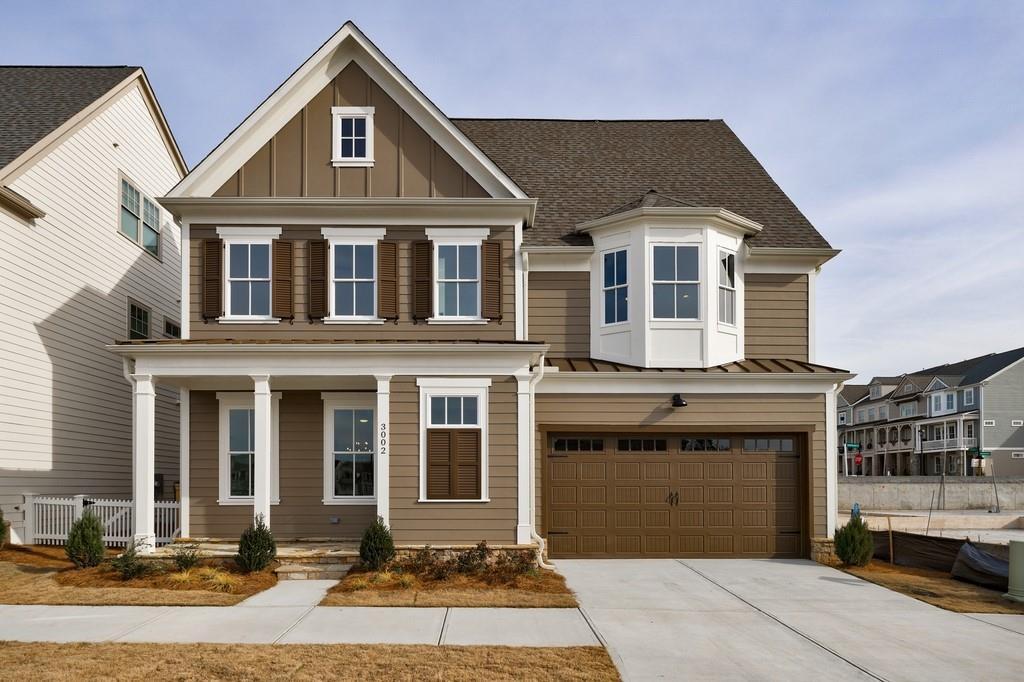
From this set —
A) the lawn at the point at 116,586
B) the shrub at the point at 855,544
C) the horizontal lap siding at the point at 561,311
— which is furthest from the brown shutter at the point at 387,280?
the shrub at the point at 855,544

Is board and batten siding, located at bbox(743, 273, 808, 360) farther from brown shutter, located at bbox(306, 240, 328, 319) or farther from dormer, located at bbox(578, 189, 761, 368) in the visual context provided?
brown shutter, located at bbox(306, 240, 328, 319)

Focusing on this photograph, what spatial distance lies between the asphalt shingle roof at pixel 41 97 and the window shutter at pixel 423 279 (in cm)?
796

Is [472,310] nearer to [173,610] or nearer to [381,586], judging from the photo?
[381,586]

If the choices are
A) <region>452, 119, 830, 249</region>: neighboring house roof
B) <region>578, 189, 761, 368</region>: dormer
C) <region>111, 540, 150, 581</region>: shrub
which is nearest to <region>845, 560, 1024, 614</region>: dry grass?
<region>578, 189, 761, 368</region>: dormer

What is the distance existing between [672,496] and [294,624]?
8314 millimetres

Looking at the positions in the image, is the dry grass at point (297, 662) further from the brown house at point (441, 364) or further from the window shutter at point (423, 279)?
the window shutter at point (423, 279)

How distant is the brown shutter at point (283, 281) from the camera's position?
15148 mm

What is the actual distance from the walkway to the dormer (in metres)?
6.60

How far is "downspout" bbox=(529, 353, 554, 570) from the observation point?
567 inches

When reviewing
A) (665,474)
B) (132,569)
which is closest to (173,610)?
(132,569)

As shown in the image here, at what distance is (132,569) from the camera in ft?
41.9

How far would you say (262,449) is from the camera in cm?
1366

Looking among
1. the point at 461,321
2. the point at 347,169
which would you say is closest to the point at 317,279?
the point at 347,169

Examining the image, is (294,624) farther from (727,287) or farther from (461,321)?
(727,287)
